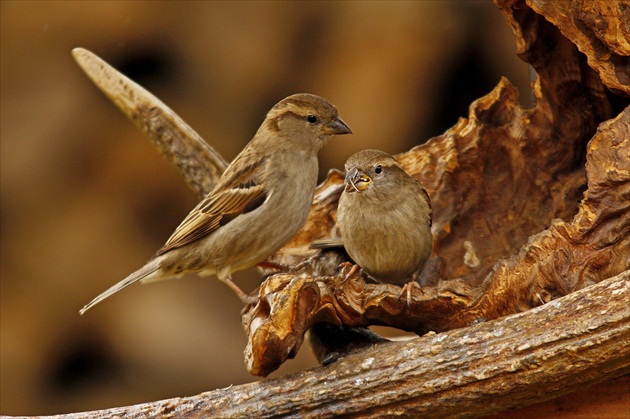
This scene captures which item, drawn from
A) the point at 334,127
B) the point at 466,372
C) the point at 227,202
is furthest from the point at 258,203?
the point at 466,372

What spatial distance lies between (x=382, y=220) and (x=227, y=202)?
62 cm

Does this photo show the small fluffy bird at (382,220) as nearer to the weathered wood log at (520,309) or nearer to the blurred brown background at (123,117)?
the weathered wood log at (520,309)

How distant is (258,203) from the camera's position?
314 centimetres

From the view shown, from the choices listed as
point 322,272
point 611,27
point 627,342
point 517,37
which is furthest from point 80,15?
point 627,342

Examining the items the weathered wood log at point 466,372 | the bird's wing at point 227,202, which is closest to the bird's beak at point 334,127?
the bird's wing at point 227,202

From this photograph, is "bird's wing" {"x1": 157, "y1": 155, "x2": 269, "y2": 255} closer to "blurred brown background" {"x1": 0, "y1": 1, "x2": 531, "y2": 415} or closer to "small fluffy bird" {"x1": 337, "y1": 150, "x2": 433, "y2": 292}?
"small fluffy bird" {"x1": 337, "y1": 150, "x2": 433, "y2": 292}

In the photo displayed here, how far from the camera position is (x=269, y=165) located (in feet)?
10.5

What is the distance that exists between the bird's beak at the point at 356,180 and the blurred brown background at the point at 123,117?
153 cm

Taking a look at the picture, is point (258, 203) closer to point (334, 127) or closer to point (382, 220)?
point (334, 127)

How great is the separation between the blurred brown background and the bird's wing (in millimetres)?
1239

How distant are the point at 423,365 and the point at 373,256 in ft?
2.46

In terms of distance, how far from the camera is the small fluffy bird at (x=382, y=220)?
283cm

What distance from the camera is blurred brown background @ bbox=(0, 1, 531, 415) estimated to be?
4.29 metres

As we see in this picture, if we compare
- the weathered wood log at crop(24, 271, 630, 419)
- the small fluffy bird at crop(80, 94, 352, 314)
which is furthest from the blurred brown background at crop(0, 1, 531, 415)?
the weathered wood log at crop(24, 271, 630, 419)
